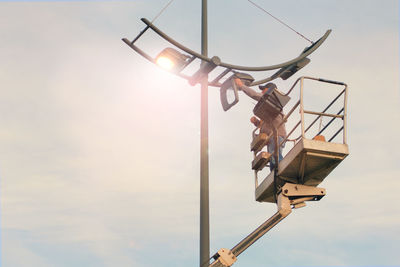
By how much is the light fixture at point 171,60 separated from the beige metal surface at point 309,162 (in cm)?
270

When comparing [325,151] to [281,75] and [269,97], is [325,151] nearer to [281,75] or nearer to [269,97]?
Result: [269,97]

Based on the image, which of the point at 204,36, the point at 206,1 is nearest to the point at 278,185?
the point at 204,36

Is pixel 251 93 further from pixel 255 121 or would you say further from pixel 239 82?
pixel 255 121

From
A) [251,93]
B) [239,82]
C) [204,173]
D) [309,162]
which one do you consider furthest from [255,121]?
[204,173]

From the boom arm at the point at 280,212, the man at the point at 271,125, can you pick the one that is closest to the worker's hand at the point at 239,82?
the man at the point at 271,125

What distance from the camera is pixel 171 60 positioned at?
10852 millimetres

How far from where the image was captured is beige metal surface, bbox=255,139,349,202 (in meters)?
10.3

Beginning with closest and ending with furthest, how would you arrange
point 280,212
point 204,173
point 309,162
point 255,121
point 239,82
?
point 204,173
point 280,212
point 309,162
point 239,82
point 255,121

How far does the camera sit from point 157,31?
1039cm

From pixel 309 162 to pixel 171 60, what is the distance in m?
3.28

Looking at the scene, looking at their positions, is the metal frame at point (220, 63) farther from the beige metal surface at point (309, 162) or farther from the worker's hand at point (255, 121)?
the beige metal surface at point (309, 162)

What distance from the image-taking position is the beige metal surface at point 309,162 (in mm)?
10289

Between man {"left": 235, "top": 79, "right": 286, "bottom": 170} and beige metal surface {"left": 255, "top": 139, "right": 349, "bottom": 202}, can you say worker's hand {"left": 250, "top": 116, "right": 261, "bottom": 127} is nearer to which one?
man {"left": 235, "top": 79, "right": 286, "bottom": 170}

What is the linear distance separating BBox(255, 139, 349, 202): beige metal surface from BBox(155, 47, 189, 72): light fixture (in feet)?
8.86
